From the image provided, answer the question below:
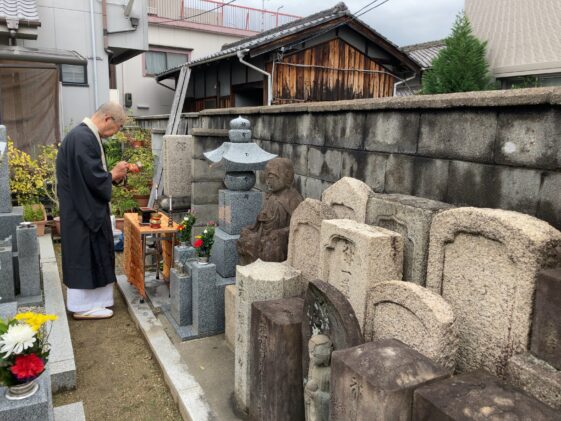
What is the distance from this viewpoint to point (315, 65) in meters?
12.5

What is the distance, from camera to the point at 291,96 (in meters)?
12.4

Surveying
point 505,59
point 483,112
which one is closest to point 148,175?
point 505,59

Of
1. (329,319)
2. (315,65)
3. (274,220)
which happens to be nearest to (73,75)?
(315,65)

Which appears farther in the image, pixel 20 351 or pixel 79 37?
pixel 79 37

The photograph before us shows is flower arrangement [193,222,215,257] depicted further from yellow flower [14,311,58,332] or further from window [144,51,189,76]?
window [144,51,189,76]

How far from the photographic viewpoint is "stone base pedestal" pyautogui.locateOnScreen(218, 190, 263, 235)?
5.36m

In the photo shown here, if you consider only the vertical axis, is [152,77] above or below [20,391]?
above

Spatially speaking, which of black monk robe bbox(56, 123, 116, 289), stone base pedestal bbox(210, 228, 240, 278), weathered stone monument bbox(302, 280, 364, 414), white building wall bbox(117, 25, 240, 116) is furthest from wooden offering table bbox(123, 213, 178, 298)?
white building wall bbox(117, 25, 240, 116)

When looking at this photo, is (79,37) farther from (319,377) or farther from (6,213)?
(319,377)

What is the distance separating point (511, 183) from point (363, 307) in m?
1.32

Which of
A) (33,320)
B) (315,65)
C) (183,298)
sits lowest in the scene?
(183,298)

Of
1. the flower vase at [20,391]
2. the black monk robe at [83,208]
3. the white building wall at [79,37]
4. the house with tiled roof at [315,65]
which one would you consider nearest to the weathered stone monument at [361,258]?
the flower vase at [20,391]

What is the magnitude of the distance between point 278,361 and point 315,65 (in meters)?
10.6

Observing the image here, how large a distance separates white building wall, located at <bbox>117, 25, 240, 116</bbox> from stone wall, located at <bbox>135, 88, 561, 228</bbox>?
15.0 metres
